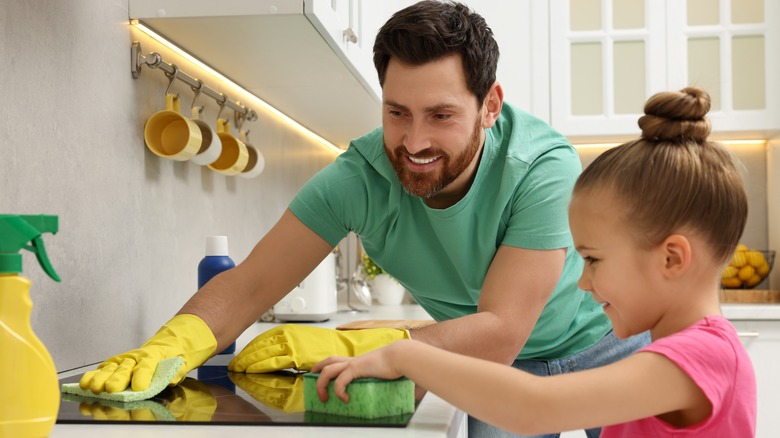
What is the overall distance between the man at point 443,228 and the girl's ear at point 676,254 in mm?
364

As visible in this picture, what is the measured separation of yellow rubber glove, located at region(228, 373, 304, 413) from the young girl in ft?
0.32

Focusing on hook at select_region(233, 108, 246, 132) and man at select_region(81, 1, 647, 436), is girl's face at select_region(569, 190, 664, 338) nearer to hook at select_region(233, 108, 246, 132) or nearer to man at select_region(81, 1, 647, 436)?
man at select_region(81, 1, 647, 436)

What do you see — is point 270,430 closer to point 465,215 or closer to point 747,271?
point 465,215

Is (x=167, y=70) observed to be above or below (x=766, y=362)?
above

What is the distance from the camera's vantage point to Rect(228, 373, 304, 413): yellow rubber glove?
962 millimetres

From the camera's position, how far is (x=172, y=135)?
1541 millimetres

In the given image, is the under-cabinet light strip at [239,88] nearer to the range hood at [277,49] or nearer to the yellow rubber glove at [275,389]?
the range hood at [277,49]

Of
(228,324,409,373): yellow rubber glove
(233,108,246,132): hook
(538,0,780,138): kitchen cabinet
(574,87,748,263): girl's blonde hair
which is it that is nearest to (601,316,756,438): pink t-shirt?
(574,87,748,263): girl's blonde hair

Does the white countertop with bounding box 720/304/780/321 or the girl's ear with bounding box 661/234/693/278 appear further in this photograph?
the white countertop with bounding box 720/304/780/321

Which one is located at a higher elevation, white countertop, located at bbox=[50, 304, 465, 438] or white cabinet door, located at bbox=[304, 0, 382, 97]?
white cabinet door, located at bbox=[304, 0, 382, 97]

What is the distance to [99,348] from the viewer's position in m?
1.34

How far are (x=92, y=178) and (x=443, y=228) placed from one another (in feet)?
1.87

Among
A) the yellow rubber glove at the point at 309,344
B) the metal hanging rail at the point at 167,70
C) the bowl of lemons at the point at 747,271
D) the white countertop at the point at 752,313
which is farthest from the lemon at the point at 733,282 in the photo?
the yellow rubber glove at the point at 309,344

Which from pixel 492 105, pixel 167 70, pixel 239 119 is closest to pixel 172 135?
pixel 167 70
